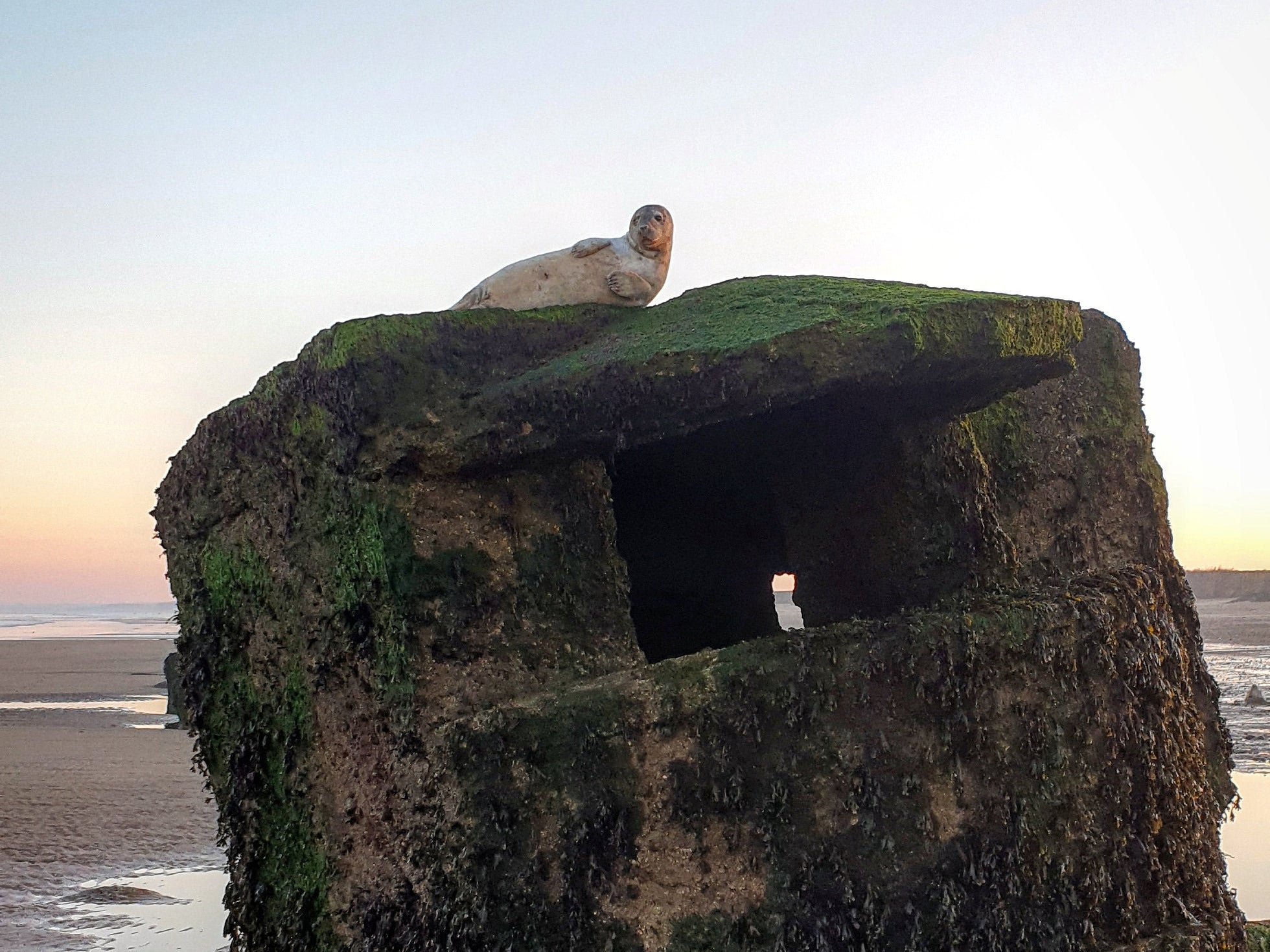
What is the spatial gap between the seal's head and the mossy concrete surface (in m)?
0.31

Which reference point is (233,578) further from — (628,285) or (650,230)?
(650,230)

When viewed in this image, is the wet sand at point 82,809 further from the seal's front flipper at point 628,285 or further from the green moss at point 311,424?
the seal's front flipper at point 628,285

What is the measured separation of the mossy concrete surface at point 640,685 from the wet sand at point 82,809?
262 centimetres

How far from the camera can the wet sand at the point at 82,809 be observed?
33.7 feet

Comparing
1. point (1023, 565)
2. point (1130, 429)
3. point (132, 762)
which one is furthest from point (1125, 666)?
point (132, 762)

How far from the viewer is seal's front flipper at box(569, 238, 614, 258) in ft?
19.5

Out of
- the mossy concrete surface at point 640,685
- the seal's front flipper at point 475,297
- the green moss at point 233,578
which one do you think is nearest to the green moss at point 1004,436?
the mossy concrete surface at point 640,685

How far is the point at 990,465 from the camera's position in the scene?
6.50m

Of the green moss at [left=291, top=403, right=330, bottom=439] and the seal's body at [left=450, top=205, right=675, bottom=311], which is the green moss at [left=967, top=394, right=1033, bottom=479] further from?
the green moss at [left=291, top=403, right=330, bottom=439]

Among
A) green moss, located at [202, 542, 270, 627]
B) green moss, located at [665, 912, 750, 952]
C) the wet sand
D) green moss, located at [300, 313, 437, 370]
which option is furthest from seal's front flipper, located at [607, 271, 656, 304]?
the wet sand

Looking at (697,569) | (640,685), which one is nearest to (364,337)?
(640,685)

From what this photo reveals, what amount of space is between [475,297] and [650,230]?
947 millimetres

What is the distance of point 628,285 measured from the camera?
591cm

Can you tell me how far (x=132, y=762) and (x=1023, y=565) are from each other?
13903mm
